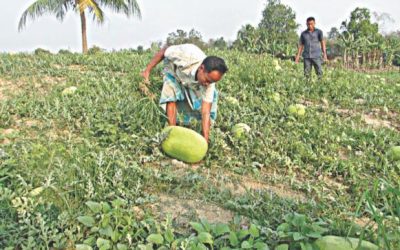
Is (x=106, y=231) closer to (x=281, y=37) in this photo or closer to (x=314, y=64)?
(x=314, y=64)

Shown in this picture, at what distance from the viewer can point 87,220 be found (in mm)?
2408

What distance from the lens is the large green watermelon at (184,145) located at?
3.62 m

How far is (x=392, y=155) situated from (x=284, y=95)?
211cm

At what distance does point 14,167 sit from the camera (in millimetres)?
2939

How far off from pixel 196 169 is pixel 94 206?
1297 millimetres

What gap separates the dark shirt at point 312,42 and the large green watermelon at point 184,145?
486 centimetres

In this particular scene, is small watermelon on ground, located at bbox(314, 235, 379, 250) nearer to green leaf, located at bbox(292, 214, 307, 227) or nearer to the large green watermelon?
green leaf, located at bbox(292, 214, 307, 227)

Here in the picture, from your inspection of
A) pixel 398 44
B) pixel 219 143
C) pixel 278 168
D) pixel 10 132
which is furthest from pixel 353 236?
pixel 398 44

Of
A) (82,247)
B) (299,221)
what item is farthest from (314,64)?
(82,247)

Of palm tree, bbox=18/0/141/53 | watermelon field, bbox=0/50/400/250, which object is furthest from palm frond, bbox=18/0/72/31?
watermelon field, bbox=0/50/400/250

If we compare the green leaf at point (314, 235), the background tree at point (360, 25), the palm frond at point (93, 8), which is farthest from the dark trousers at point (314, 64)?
the background tree at point (360, 25)

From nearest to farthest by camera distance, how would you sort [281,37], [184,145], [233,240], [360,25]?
[233,240] < [184,145] < [360,25] < [281,37]

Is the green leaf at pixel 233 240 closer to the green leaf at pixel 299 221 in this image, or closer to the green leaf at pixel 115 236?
the green leaf at pixel 299 221

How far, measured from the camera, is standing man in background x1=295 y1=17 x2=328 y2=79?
26.0 feet
